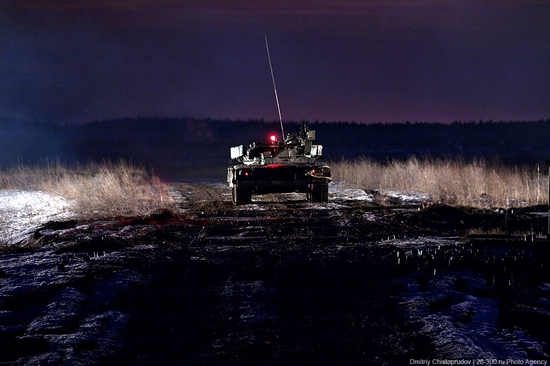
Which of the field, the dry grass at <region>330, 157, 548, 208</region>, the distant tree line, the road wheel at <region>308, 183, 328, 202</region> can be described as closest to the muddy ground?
the field

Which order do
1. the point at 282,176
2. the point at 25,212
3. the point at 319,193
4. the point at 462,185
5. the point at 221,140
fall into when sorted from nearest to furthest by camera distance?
the point at 25,212 → the point at 282,176 → the point at 319,193 → the point at 462,185 → the point at 221,140

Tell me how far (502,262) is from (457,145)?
251ft

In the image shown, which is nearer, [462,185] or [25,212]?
[25,212]

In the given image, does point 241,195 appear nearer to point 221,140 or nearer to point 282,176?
point 282,176

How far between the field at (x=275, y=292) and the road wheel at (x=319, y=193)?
455 cm

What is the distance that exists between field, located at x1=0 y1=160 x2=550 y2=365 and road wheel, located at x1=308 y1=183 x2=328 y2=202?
4.55 m

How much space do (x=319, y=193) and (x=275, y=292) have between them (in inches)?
503

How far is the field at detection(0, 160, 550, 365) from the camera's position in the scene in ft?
22.3

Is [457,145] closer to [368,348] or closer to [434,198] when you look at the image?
[434,198]

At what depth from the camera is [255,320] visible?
305 inches

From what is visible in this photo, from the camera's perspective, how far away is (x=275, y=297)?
347 inches

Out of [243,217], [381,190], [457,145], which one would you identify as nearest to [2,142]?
[457,145]

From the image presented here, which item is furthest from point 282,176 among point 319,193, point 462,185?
point 462,185

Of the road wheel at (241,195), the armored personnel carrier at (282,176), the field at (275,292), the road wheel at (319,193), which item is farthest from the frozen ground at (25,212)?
the road wheel at (319,193)
